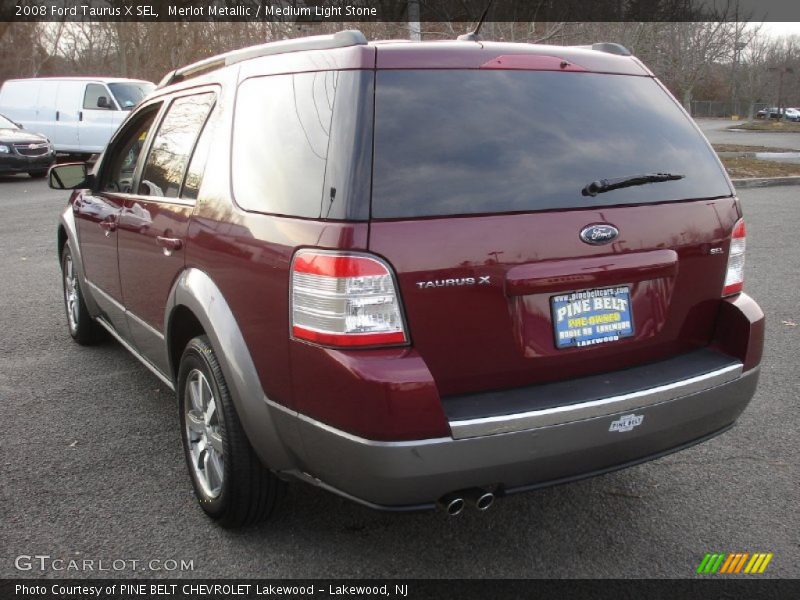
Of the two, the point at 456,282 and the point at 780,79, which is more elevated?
the point at 780,79

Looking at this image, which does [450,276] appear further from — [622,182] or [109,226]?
[109,226]

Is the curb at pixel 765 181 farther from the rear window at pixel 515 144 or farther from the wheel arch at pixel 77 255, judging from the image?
the rear window at pixel 515 144

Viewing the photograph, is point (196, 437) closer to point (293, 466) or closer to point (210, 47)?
point (293, 466)

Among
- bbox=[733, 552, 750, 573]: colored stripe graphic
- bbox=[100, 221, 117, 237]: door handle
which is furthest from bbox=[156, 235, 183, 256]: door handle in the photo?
bbox=[733, 552, 750, 573]: colored stripe graphic

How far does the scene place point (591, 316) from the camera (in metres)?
2.56

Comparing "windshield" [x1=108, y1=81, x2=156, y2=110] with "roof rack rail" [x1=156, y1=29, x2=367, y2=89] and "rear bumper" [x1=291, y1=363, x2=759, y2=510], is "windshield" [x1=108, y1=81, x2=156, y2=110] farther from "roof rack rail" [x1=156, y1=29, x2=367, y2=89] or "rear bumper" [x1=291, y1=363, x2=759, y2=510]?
"rear bumper" [x1=291, y1=363, x2=759, y2=510]

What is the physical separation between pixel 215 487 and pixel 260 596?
571 mm

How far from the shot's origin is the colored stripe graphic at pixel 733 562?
2775mm

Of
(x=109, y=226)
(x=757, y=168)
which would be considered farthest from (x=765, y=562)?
(x=757, y=168)

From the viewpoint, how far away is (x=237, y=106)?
3023mm

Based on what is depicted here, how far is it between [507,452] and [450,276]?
566mm

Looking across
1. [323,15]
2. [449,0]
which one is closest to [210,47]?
[323,15]

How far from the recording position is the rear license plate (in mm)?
2508

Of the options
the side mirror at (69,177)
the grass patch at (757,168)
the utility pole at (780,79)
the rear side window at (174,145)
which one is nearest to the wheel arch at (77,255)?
the side mirror at (69,177)
